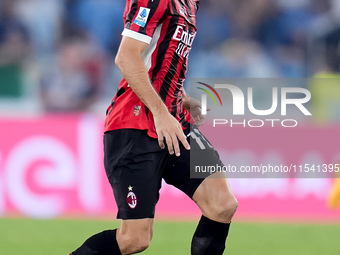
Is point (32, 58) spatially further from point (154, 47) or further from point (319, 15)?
point (154, 47)

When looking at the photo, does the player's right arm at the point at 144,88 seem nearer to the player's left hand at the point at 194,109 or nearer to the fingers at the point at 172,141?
the fingers at the point at 172,141

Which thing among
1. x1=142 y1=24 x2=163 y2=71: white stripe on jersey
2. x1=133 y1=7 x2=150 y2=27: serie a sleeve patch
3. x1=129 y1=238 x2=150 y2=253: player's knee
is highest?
x1=133 y1=7 x2=150 y2=27: serie a sleeve patch

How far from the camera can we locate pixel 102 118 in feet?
29.8

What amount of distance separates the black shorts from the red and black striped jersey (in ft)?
0.24

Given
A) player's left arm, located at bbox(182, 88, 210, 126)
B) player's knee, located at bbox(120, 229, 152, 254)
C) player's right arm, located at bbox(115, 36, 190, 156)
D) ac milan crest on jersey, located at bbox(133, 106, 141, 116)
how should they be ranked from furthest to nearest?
player's left arm, located at bbox(182, 88, 210, 126) → ac milan crest on jersey, located at bbox(133, 106, 141, 116) → player's knee, located at bbox(120, 229, 152, 254) → player's right arm, located at bbox(115, 36, 190, 156)

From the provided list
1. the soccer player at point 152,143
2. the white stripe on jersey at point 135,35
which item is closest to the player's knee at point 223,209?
the soccer player at point 152,143

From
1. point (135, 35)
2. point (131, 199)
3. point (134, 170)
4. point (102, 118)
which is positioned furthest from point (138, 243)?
point (102, 118)


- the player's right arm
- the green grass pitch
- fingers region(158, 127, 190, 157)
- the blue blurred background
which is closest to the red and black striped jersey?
the player's right arm

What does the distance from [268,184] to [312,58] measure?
9.77ft

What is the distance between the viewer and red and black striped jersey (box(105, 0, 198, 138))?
14.8ft

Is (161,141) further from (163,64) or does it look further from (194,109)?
(194,109)

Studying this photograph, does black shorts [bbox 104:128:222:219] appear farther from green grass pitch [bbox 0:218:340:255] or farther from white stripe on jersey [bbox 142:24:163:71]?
green grass pitch [bbox 0:218:340:255]

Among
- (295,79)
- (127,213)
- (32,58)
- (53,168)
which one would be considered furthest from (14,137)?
(127,213)

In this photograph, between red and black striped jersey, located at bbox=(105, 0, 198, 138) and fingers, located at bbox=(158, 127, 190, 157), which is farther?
red and black striped jersey, located at bbox=(105, 0, 198, 138)
